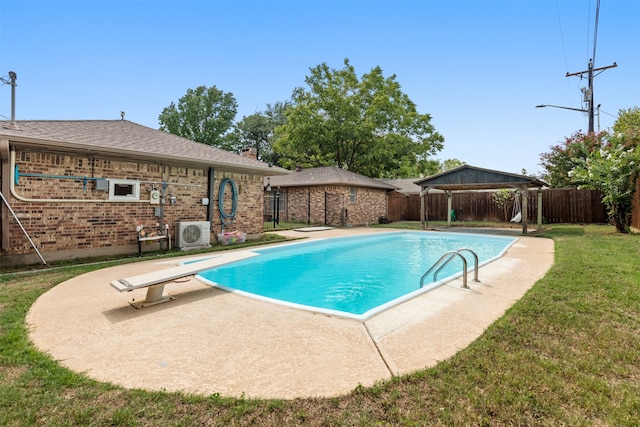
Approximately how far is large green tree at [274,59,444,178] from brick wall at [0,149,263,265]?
684 inches

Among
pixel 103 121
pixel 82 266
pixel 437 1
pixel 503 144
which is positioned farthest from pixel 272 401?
pixel 503 144

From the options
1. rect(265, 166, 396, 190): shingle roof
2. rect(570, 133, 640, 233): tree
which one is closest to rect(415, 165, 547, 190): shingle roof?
rect(570, 133, 640, 233): tree

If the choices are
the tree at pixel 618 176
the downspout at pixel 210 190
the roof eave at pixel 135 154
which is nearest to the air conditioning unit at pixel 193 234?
the downspout at pixel 210 190

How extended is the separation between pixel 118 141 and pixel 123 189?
1.29 meters

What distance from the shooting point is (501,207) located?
19.6m

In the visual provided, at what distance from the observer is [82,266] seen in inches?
262

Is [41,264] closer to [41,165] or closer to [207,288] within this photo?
[41,165]

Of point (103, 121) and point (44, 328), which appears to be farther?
point (103, 121)

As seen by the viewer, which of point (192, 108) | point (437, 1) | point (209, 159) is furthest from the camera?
point (192, 108)

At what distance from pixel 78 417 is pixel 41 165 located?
7140mm

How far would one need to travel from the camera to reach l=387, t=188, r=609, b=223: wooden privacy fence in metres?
16.9

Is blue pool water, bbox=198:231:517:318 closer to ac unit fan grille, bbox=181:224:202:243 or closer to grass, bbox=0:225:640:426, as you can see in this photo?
grass, bbox=0:225:640:426

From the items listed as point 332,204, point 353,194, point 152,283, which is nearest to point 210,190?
point 152,283

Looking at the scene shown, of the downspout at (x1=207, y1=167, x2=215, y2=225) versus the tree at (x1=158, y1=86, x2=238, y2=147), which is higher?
the tree at (x1=158, y1=86, x2=238, y2=147)
